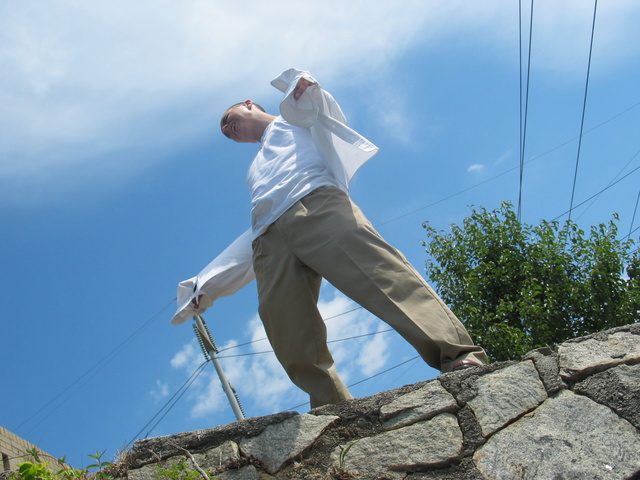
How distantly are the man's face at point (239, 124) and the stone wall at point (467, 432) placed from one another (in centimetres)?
166

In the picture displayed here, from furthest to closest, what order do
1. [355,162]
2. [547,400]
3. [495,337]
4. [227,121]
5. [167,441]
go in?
[495,337], [227,121], [355,162], [167,441], [547,400]

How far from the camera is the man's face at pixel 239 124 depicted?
3.68m

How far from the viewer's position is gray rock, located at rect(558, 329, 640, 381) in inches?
94.3

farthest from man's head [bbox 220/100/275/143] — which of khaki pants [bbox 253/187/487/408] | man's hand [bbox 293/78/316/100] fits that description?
khaki pants [bbox 253/187/487/408]

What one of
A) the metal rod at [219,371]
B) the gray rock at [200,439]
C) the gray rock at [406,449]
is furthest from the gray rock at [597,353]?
the metal rod at [219,371]

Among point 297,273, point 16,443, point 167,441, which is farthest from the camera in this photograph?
point 16,443

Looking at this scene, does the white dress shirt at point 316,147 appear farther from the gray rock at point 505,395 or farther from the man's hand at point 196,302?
the gray rock at point 505,395

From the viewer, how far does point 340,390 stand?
2.91 metres

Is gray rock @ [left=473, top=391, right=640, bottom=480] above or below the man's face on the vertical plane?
below

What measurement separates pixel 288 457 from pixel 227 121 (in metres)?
1.95

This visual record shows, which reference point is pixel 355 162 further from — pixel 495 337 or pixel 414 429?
pixel 495 337

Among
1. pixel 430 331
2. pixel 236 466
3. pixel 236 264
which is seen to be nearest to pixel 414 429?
pixel 430 331

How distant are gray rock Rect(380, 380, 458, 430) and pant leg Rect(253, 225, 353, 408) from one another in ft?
1.44

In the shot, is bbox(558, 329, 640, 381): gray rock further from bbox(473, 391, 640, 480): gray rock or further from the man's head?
the man's head
